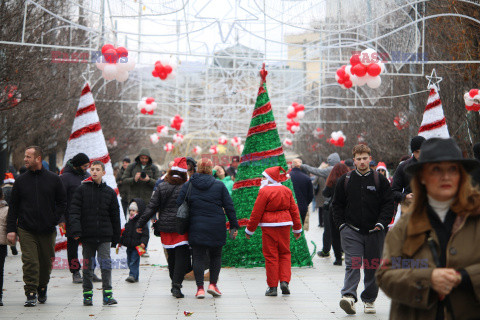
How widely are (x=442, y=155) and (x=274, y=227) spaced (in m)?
6.72

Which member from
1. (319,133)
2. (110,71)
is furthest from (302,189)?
(319,133)

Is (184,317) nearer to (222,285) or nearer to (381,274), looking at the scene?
(222,285)

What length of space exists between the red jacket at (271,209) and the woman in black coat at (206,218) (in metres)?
0.33

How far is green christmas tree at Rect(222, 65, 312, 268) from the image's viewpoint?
13.6 meters

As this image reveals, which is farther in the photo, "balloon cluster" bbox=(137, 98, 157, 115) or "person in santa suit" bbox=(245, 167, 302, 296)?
"balloon cluster" bbox=(137, 98, 157, 115)

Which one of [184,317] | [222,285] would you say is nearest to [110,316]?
[184,317]

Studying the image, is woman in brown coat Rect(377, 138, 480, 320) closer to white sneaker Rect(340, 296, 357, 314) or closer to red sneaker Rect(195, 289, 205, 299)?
white sneaker Rect(340, 296, 357, 314)

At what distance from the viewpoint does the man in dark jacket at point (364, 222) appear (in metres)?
8.86

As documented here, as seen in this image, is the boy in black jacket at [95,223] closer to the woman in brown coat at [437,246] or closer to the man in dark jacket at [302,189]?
the woman in brown coat at [437,246]

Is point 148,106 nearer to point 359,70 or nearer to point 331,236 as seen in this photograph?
point 359,70

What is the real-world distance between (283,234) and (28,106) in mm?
12941

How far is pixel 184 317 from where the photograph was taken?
29.1 feet

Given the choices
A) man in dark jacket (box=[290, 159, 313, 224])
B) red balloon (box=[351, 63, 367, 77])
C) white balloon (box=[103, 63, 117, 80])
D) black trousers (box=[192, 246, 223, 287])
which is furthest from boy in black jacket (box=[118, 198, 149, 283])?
red balloon (box=[351, 63, 367, 77])

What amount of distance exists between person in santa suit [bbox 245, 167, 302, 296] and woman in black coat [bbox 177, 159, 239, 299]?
0.42 metres
